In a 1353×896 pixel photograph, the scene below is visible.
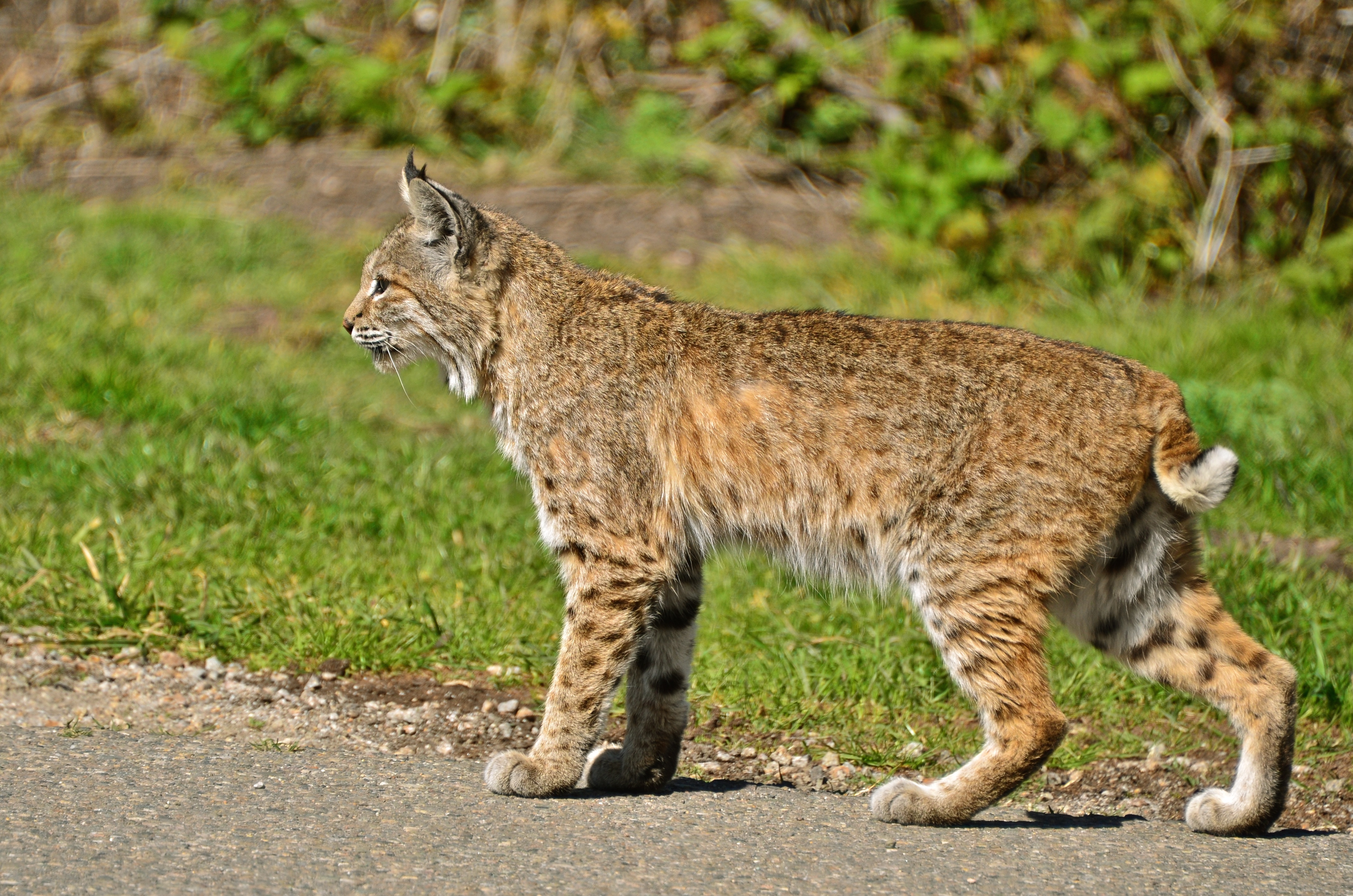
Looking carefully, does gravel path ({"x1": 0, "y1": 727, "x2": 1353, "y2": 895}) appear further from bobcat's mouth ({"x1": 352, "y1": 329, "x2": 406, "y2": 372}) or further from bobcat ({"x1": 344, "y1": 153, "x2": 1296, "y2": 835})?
bobcat's mouth ({"x1": 352, "y1": 329, "x2": 406, "y2": 372})

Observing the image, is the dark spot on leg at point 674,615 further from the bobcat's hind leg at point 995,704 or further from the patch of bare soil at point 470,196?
the patch of bare soil at point 470,196

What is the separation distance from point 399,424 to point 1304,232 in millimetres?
5353

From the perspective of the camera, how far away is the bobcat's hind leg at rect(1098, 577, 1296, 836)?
385 centimetres

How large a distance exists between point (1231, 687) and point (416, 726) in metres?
2.36

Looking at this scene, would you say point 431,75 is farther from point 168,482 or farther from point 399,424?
point 168,482

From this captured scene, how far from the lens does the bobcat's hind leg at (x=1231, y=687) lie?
385cm

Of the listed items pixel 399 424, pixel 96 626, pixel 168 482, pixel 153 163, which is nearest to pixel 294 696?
pixel 96 626

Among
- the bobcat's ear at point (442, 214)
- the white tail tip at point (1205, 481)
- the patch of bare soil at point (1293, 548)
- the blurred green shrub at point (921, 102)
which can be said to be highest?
the blurred green shrub at point (921, 102)

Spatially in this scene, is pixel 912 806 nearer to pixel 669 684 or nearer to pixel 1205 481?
pixel 669 684

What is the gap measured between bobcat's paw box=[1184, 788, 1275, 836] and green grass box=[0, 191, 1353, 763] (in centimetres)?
56

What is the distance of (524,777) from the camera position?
150 inches

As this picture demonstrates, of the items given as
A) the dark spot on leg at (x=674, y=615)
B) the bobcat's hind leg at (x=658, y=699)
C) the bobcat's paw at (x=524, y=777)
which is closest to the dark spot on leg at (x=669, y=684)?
the bobcat's hind leg at (x=658, y=699)

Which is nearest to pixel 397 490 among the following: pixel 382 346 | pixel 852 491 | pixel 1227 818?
pixel 382 346

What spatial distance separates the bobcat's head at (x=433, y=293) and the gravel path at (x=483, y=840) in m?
1.25
